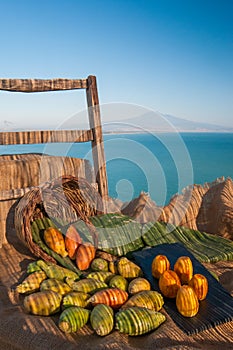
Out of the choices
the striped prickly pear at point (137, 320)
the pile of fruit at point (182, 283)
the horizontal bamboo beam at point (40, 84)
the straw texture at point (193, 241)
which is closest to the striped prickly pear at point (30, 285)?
the striped prickly pear at point (137, 320)

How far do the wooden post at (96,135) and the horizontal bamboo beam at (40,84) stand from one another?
101 mm

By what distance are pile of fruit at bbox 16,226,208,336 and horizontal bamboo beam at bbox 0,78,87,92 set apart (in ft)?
5.54

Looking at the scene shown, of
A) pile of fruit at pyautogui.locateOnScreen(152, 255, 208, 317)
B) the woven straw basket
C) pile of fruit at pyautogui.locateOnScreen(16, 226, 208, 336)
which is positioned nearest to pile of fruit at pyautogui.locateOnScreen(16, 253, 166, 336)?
pile of fruit at pyautogui.locateOnScreen(16, 226, 208, 336)

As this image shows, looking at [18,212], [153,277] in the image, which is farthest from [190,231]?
[18,212]

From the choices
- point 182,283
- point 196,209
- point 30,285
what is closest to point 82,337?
point 30,285

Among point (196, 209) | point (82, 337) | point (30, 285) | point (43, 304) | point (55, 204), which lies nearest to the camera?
point (82, 337)

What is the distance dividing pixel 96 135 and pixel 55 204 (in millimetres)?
1136

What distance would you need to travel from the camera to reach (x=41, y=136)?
12.9 feet

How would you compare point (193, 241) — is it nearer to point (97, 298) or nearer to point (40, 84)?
point (97, 298)

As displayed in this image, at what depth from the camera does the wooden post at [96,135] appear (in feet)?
14.2

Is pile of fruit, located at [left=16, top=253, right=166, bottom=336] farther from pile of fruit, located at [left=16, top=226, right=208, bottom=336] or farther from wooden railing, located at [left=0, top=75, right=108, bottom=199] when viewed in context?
wooden railing, located at [left=0, top=75, right=108, bottom=199]

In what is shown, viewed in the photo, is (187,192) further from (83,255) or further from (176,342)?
(176,342)

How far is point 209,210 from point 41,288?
3178 millimetres

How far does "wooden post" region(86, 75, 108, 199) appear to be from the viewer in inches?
170
